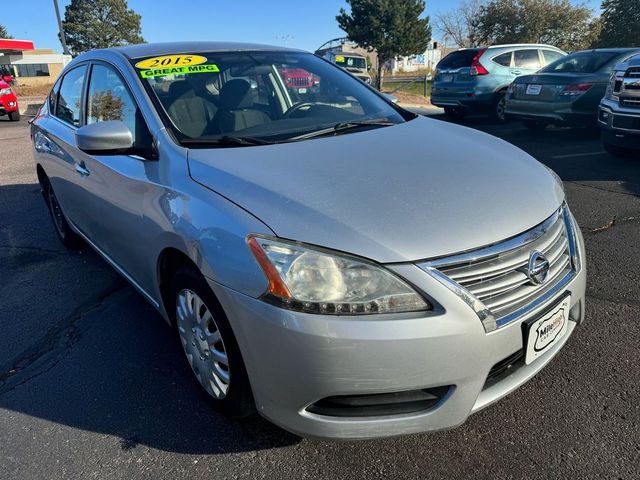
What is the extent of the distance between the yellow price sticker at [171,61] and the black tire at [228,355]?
1343mm

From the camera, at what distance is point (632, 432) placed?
208 centimetres

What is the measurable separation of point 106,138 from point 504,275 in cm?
191

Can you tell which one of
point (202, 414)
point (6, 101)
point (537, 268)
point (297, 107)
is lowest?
point (202, 414)

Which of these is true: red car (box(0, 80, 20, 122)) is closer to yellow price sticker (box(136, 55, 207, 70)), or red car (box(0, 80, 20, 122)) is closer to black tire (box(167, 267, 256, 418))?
yellow price sticker (box(136, 55, 207, 70))

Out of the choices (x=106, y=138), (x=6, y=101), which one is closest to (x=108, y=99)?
(x=106, y=138)

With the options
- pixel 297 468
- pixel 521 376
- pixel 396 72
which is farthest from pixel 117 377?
pixel 396 72

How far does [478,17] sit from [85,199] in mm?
41005

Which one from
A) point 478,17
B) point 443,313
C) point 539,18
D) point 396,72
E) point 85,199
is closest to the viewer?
point 443,313

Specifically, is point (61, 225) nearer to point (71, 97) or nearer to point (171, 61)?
point (71, 97)

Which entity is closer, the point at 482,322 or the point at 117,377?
the point at 482,322

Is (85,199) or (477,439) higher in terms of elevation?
(85,199)

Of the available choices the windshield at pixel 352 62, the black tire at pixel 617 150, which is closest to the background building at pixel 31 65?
the windshield at pixel 352 62

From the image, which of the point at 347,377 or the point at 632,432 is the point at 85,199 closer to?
the point at 347,377

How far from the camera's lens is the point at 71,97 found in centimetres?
381
